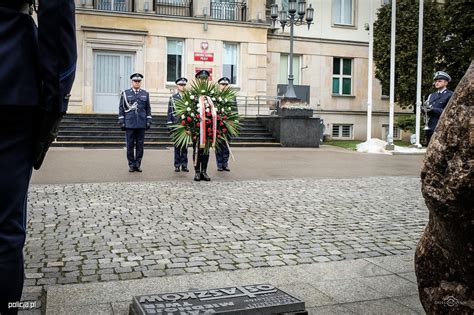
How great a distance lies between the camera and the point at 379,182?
35.6 ft

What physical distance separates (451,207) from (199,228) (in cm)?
406

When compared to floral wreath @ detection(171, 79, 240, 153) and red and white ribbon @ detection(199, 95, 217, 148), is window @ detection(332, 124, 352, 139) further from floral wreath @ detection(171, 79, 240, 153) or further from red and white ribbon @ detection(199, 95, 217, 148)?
red and white ribbon @ detection(199, 95, 217, 148)

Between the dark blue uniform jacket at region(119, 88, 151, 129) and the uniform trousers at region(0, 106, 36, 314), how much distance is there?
10516mm

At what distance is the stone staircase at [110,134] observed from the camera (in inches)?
792

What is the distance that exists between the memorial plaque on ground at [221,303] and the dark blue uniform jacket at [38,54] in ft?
4.30

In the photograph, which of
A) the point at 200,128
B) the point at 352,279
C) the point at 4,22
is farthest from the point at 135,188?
the point at 4,22

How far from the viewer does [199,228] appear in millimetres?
6016

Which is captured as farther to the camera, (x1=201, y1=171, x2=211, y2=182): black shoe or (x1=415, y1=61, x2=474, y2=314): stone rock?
(x1=201, y1=171, x2=211, y2=182): black shoe

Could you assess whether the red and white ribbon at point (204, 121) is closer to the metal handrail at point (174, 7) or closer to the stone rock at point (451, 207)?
the stone rock at point (451, 207)

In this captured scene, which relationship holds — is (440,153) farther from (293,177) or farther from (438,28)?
(438,28)

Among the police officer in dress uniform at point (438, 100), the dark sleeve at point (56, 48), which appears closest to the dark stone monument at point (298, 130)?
the police officer in dress uniform at point (438, 100)

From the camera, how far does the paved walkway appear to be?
152 inches

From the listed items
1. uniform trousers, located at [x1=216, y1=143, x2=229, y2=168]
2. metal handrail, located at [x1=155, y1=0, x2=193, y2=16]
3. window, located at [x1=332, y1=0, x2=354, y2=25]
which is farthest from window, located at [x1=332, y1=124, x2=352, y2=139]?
uniform trousers, located at [x1=216, y1=143, x2=229, y2=168]

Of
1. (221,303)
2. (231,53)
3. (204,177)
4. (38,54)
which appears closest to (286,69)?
(231,53)
